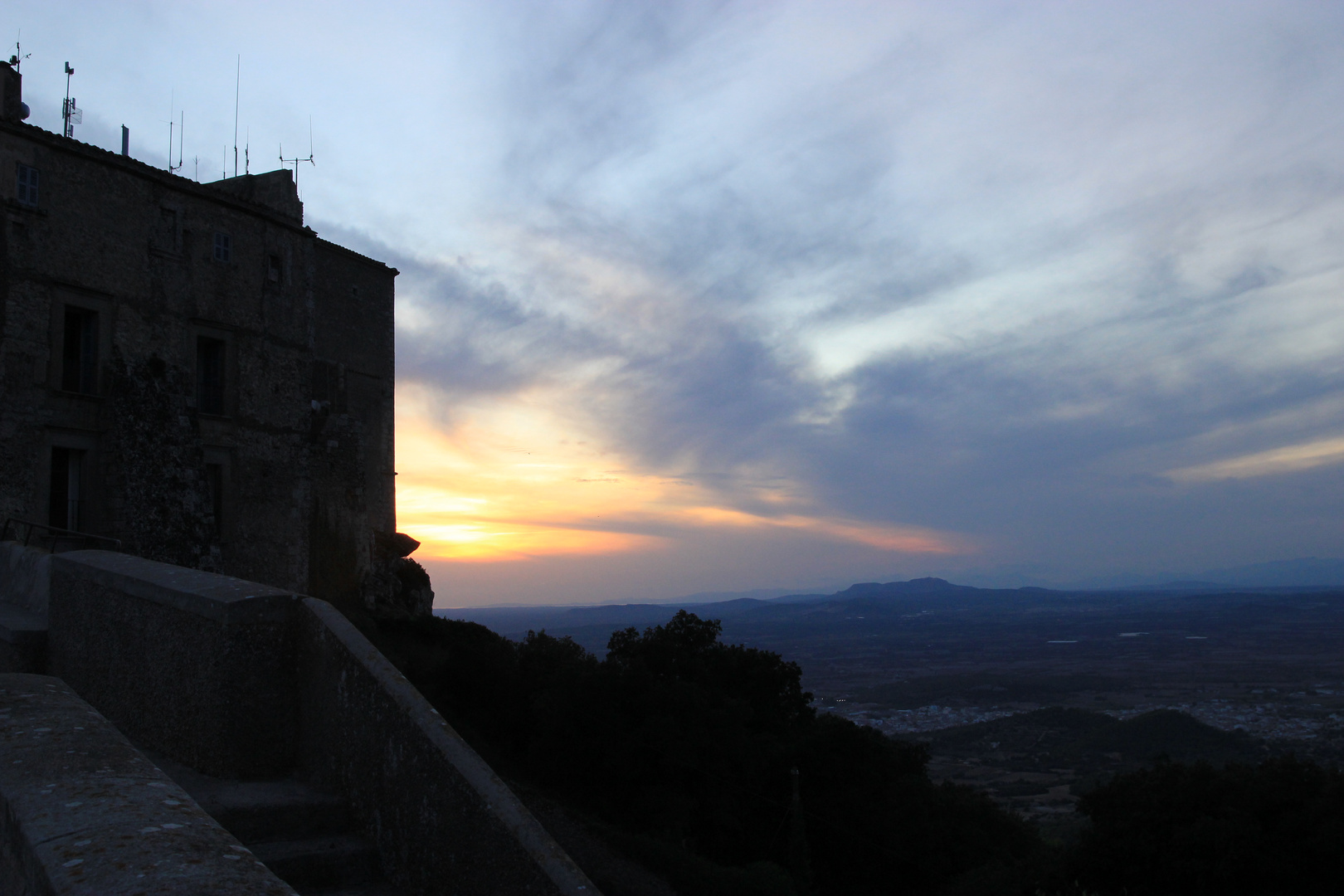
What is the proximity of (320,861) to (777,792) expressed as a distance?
24.2 metres

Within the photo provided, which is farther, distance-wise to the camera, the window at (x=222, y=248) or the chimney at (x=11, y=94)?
the window at (x=222, y=248)

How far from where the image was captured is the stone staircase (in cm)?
429

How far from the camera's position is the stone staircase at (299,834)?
14.1ft

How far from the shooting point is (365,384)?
25.1 m

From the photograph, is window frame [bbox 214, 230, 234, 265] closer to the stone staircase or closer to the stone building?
the stone building

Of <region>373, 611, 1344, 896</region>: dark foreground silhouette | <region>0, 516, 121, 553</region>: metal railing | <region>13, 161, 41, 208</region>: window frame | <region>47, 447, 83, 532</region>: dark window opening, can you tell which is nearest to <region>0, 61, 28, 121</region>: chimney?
<region>13, 161, 41, 208</region>: window frame

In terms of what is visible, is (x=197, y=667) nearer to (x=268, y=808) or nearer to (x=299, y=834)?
(x=268, y=808)

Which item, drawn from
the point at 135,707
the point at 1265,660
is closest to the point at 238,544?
the point at 135,707

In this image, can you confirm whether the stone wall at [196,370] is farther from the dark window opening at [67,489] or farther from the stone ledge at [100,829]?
the stone ledge at [100,829]

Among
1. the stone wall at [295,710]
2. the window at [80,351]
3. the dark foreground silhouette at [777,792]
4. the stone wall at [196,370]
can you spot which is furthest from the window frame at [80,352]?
the stone wall at [295,710]

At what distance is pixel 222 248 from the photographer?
2052 cm

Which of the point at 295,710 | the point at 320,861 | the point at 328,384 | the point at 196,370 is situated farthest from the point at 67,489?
the point at 320,861

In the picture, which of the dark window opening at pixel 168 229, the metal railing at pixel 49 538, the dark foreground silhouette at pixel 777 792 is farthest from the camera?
the dark window opening at pixel 168 229

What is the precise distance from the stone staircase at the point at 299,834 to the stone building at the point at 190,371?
12.6 meters
